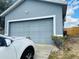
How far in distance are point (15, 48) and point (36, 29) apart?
905cm

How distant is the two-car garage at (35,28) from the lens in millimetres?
14289

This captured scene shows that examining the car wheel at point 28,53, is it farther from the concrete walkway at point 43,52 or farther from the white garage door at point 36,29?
the white garage door at point 36,29

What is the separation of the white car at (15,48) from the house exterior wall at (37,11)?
7.10m

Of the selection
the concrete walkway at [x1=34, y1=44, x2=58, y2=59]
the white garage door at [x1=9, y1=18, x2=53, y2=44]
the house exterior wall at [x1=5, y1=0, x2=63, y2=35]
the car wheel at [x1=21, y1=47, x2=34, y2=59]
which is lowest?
the concrete walkway at [x1=34, y1=44, x2=58, y2=59]

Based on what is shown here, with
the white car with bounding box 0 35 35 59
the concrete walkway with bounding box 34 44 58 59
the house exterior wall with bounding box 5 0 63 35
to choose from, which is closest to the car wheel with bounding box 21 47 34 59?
the white car with bounding box 0 35 35 59

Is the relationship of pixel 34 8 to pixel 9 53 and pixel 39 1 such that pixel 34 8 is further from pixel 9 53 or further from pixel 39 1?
pixel 9 53

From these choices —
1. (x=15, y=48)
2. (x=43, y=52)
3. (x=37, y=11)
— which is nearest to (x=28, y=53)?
(x=15, y=48)

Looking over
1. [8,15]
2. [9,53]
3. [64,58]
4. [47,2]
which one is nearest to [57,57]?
[64,58]

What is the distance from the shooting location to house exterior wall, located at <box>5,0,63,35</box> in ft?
45.5

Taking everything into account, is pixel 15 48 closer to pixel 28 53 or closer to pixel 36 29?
pixel 28 53

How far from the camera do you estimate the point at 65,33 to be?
14297 mm

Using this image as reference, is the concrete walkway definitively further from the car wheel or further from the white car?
the white car

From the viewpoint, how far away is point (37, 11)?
49.9 feet

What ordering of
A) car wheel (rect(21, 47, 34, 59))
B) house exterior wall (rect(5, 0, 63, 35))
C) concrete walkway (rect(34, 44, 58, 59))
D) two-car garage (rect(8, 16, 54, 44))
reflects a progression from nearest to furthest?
1. car wheel (rect(21, 47, 34, 59))
2. concrete walkway (rect(34, 44, 58, 59))
3. house exterior wall (rect(5, 0, 63, 35))
4. two-car garage (rect(8, 16, 54, 44))
